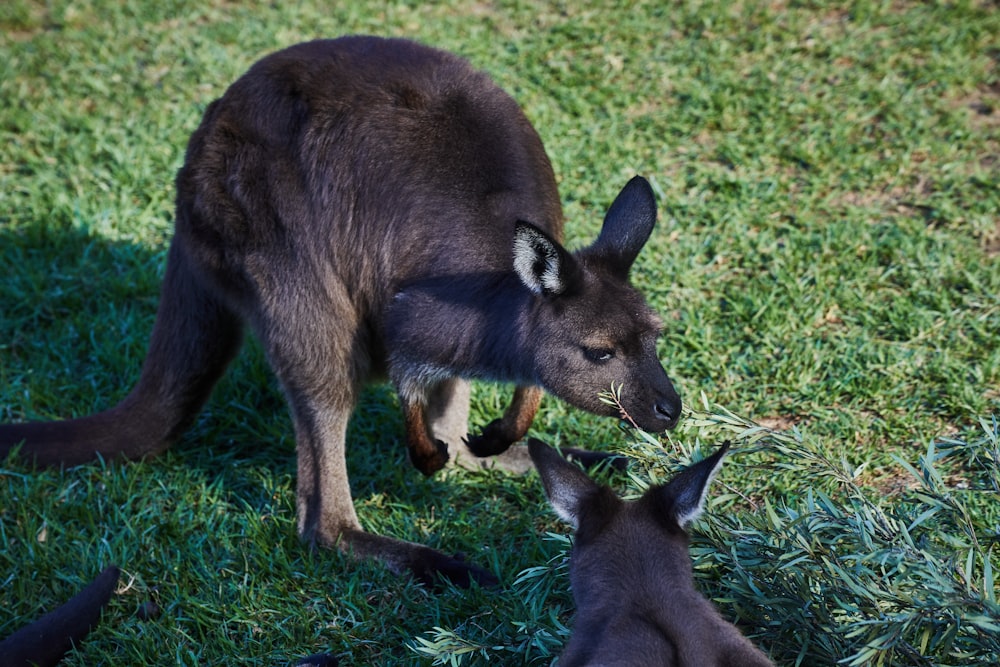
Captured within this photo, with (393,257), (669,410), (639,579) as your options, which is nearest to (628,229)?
(669,410)

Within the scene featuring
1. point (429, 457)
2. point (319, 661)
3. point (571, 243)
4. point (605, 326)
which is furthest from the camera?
point (571, 243)

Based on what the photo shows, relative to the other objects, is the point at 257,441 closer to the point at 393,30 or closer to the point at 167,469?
the point at 167,469

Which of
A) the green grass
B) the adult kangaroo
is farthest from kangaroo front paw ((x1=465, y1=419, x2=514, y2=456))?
the green grass

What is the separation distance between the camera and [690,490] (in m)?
2.61

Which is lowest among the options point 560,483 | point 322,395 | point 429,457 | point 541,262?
point 429,457

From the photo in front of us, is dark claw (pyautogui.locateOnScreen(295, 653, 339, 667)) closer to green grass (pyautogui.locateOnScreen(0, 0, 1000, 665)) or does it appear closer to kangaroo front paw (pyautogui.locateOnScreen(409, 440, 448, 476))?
green grass (pyautogui.locateOnScreen(0, 0, 1000, 665))

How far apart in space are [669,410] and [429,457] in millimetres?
935

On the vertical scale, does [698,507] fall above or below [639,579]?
above

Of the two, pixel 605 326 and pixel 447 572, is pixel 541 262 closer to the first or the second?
pixel 605 326

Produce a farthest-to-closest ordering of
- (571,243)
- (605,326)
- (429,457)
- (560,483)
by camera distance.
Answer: (571,243)
(429,457)
(605,326)
(560,483)

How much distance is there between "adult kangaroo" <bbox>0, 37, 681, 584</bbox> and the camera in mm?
3539

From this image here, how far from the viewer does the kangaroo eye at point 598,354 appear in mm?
3486

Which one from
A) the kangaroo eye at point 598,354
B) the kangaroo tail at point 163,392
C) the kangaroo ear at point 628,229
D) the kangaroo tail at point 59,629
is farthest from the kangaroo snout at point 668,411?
the kangaroo tail at point 59,629

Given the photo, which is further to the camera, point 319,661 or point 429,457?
point 429,457
